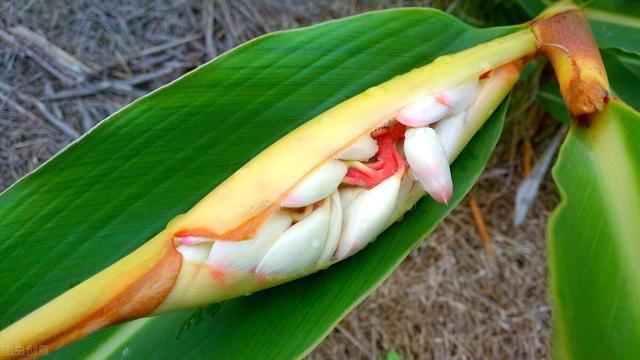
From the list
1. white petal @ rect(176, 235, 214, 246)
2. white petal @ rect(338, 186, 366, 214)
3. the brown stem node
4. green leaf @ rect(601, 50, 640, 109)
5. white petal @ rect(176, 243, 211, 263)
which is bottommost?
green leaf @ rect(601, 50, 640, 109)

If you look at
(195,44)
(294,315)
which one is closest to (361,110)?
(294,315)

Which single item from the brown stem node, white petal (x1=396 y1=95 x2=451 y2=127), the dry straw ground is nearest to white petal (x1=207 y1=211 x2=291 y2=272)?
white petal (x1=396 y1=95 x2=451 y2=127)

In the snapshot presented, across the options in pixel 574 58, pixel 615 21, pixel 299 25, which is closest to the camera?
pixel 574 58

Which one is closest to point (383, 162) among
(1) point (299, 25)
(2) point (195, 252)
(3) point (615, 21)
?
(2) point (195, 252)

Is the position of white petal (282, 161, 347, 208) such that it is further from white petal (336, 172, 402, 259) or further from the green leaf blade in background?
the green leaf blade in background

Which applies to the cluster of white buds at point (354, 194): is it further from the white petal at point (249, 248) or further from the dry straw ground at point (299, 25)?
the dry straw ground at point (299, 25)

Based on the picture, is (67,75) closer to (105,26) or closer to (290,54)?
(105,26)

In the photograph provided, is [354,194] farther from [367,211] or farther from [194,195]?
[194,195]
